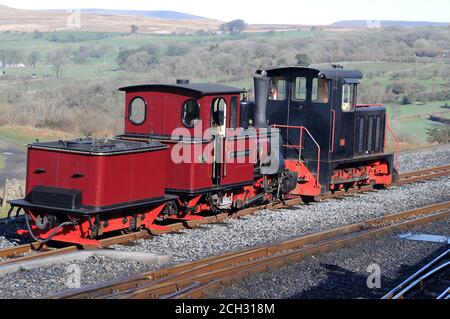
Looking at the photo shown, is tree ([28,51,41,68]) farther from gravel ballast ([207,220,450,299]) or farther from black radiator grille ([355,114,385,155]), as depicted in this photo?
gravel ballast ([207,220,450,299])

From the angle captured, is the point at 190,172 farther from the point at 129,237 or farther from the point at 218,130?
the point at 129,237

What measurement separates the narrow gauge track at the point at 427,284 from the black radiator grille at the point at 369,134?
8.52m

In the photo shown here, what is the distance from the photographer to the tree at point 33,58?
89562mm

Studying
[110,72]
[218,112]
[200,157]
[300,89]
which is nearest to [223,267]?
[200,157]

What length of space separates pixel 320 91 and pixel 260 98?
7.62 feet

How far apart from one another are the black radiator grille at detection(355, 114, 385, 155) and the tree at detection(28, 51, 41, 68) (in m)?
72.7

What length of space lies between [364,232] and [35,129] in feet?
96.0

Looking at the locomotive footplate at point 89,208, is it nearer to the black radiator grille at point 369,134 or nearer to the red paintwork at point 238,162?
the red paintwork at point 238,162

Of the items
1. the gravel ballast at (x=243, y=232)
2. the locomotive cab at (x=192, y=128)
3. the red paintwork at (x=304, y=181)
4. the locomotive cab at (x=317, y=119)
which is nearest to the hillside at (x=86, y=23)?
the locomotive cab at (x=317, y=119)

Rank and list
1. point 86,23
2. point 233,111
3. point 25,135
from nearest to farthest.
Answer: point 233,111 → point 25,135 → point 86,23

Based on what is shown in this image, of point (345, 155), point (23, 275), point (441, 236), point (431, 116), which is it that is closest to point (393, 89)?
point (431, 116)

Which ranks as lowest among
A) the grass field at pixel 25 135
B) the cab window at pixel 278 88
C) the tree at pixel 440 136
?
the grass field at pixel 25 135

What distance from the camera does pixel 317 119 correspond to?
729 inches

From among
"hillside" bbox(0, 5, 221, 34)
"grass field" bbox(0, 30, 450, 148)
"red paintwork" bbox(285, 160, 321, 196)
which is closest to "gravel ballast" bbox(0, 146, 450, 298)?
A: "red paintwork" bbox(285, 160, 321, 196)
